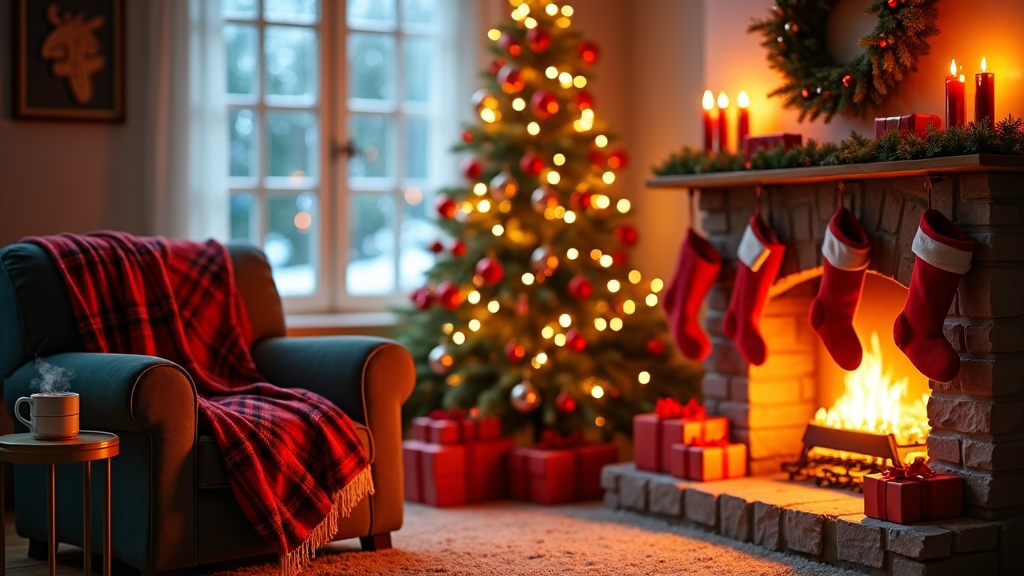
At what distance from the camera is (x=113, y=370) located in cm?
304

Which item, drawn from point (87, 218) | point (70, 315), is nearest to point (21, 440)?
point (70, 315)

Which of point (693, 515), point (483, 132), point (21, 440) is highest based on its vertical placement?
point (483, 132)

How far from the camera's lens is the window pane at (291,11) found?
482 centimetres

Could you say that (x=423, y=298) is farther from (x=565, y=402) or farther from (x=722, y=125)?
(x=722, y=125)

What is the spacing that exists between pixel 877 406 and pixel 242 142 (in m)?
2.70

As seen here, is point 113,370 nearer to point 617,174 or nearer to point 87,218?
point 87,218

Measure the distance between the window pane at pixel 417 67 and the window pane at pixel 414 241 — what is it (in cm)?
44

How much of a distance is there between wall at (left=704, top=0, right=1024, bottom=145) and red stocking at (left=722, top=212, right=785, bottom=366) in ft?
1.24

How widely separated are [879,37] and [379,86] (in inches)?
91.5

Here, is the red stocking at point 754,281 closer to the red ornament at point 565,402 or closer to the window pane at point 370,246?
the red ornament at point 565,402

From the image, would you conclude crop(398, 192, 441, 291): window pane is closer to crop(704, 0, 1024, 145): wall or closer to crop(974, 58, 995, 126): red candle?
crop(704, 0, 1024, 145): wall

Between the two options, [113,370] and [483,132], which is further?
[483,132]

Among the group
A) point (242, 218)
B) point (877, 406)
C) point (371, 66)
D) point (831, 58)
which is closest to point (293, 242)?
point (242, 218)

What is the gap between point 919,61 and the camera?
3406 millimetres
